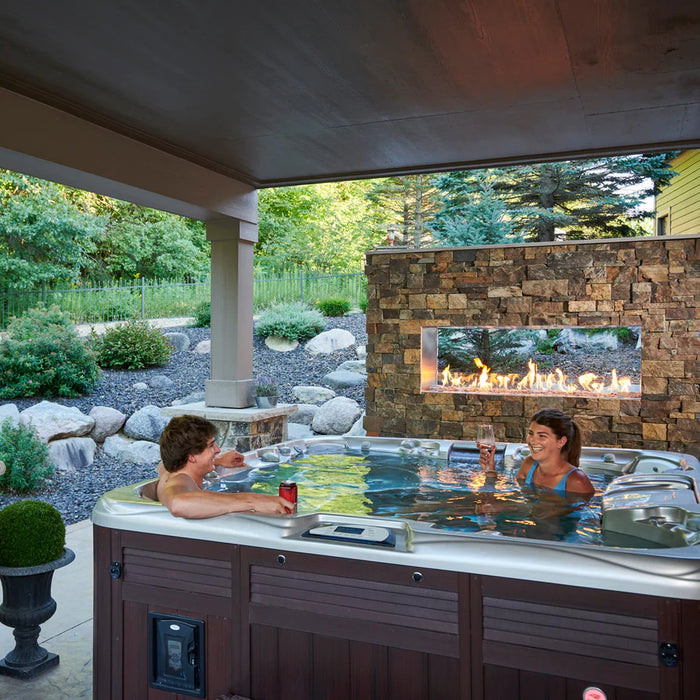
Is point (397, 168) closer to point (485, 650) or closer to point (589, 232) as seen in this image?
point (485, 650)

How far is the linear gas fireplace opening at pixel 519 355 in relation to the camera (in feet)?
20.7

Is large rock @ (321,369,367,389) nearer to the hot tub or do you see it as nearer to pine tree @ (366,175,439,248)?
pine tree @ (366,175,439,248)

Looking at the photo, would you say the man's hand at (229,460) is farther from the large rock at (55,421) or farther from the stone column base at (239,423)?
the large rock at (55,421)

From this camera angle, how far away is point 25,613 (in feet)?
8.76

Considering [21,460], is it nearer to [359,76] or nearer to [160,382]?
[160,382]

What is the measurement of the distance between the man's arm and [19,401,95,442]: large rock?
5.37 m

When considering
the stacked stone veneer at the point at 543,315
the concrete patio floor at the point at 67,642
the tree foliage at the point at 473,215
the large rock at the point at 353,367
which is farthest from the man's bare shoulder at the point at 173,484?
the large rock at the point at 353,367

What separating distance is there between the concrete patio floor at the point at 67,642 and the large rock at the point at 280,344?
24.7 ft

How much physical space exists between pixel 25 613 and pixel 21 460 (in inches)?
157

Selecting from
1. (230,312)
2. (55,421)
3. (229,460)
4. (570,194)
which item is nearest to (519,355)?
(570,194)

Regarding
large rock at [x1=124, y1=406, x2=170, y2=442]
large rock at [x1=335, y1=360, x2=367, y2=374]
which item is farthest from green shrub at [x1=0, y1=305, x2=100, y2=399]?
large rock at [x1=335, y1=360, x2=367, y2=374]

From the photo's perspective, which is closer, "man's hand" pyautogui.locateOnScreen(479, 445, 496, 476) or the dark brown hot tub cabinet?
the dark brown hot tub cabinet

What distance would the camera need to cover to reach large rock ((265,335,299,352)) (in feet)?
37.8

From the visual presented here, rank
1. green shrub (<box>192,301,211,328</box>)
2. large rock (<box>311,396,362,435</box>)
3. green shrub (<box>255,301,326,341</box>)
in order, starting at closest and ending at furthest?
large rock (<box>311,396,362,435</box>), green shrub (<box>255,301,326,341</box>), green shrub (<box>192,301,211,328</box>)
